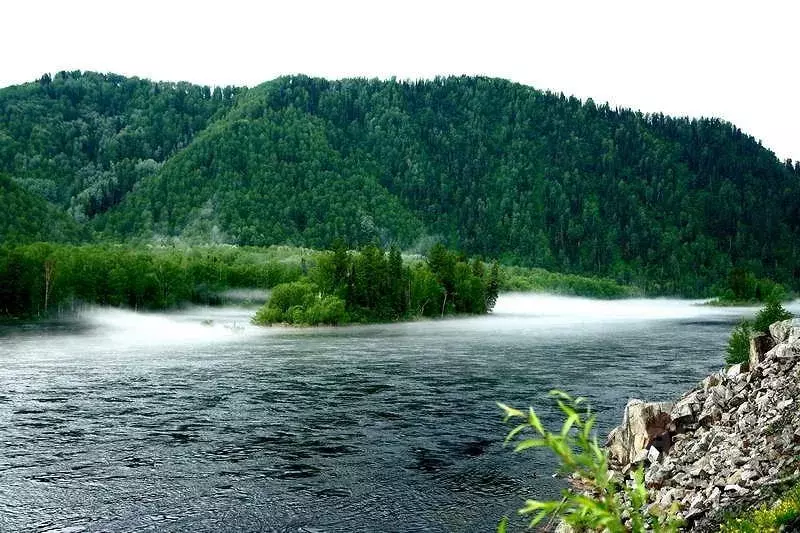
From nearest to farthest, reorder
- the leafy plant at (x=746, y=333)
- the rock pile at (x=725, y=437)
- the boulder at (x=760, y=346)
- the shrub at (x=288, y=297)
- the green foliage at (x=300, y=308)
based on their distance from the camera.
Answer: the rock pile at (x=725, y=437) < the boulder at (x=760, y=346) < the leafy plant at (x=746, y=333) < the green foliage at (x=300, y=308) < the shrub at (x=288, y=297)

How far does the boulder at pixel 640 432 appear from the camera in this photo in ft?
116

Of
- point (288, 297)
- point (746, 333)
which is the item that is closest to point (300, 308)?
point (288, 297)

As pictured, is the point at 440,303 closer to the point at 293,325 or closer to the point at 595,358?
the point at 293,325

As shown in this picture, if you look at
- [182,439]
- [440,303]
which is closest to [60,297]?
[440,303]

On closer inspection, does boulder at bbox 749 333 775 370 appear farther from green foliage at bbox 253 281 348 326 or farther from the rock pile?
green foliage at bbox 253 281 348 326

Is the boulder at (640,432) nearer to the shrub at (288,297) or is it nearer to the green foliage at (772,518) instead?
the green foliage at (772,518)

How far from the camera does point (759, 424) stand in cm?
3030

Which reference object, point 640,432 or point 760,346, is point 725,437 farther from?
point 760,346

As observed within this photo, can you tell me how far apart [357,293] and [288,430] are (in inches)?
5087

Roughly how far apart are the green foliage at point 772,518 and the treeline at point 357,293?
449 ft

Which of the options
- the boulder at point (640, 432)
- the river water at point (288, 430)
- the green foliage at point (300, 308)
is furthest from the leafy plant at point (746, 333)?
the green foliage at point (300, 308)

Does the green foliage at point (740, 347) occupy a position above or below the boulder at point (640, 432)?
above

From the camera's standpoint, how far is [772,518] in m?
20.1

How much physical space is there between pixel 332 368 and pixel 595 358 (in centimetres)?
3323
